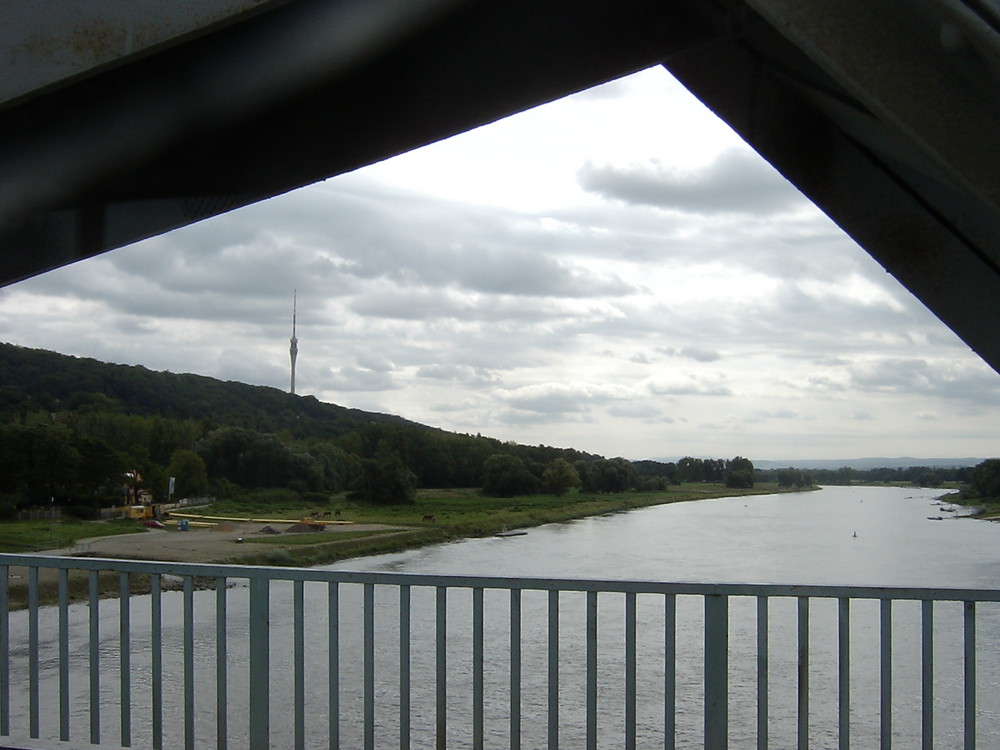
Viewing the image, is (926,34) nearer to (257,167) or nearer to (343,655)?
(257,167)

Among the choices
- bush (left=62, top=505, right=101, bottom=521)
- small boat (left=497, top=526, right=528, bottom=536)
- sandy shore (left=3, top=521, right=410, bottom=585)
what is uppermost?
bush (left=62, top=505, right=101, bottom=521)

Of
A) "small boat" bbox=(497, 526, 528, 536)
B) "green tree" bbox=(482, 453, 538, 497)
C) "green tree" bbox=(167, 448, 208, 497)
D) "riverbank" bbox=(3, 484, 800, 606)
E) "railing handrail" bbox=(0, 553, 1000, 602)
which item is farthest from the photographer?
"green tree" bbox=(482, 453, 538, 497)

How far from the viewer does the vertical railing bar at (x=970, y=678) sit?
6.82 feet

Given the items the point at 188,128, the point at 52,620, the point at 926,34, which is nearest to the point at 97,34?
the point at 188,128

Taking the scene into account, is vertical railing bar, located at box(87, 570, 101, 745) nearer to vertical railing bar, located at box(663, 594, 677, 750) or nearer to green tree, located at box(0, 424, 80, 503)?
vertical railing bar, located at box(663, 594, 677, 750)

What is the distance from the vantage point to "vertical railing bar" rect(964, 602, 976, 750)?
208 centimetres

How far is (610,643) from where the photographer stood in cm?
1426

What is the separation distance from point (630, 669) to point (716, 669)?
200mm

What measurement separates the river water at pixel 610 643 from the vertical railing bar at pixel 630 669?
13cm

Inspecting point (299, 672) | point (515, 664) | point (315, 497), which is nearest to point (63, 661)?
point (299, 672)

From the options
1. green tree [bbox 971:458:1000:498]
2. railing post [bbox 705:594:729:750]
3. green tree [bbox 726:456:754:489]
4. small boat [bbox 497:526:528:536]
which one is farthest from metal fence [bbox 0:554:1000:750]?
green tree [bbox 726:456:754:489]

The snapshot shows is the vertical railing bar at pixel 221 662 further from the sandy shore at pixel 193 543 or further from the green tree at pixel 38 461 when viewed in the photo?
the green tree at pixel 38 461

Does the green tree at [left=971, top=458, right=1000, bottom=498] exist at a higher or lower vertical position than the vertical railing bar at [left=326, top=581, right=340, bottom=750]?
lower

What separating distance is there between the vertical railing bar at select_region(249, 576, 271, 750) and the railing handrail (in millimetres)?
73
